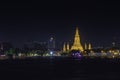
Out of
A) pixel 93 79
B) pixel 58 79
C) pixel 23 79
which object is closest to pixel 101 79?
pixel 93 79

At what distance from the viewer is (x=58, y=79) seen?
50312 mm

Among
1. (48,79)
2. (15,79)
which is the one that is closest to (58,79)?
(48,79)

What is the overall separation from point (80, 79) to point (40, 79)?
189 inches

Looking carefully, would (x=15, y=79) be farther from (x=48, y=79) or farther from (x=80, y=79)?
(x=80, y=79)

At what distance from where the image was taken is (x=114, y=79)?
48344 mm

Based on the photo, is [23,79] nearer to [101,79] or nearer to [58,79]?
[58,79]

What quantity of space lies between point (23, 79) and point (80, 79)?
646 centimetres

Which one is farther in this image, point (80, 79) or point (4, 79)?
point (80, 79)

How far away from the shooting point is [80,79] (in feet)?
168

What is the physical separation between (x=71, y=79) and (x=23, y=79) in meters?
5.18

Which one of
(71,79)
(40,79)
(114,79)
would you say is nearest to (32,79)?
(40,79)

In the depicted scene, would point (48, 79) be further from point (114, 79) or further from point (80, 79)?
point (114, 79)

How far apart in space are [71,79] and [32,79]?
430 centimetres

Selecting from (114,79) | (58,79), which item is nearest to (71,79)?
(58,79)
